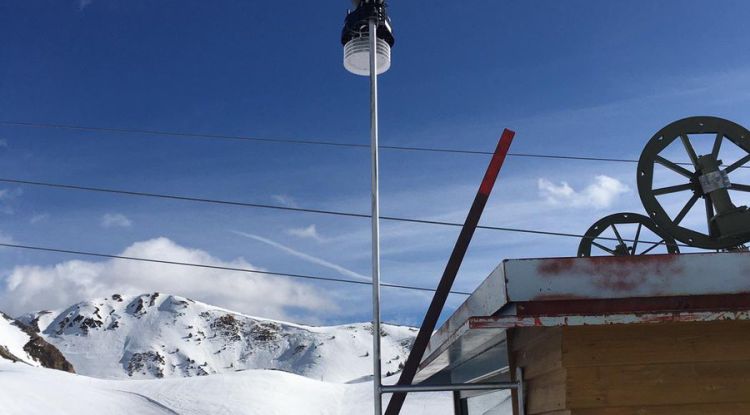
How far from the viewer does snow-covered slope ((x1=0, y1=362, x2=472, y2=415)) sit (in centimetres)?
3416

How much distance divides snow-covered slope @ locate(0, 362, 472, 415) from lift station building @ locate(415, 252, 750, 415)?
30606 millimetres

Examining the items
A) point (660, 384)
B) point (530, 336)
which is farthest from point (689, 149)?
point (660, 384)

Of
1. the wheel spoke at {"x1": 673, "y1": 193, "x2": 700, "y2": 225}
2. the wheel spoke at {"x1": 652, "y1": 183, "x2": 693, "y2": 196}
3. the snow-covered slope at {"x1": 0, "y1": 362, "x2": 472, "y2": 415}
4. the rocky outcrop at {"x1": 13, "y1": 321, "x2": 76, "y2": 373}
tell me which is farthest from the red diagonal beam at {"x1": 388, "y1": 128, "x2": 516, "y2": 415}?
the rocky outcrop at {"x1": 13, "y1": 321, "x2": 76, "y2": 373}

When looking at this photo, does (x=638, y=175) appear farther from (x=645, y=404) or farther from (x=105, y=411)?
(x=105, y=411)

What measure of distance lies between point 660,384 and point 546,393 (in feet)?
2.28

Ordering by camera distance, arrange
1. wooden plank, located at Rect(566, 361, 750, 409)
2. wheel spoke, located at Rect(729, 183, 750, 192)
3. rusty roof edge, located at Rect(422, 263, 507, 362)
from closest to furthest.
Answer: wooden plank, located at Rect(566, 361, 750, 409), rusty roof edge, located at Rect(422, 263, 507, 362), wheel spoke, located at Rect(729, 183, 750, 192)

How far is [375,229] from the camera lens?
6578 millimetres

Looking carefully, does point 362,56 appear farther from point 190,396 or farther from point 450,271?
point 190,396

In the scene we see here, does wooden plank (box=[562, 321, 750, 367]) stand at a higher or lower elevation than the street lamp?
lower

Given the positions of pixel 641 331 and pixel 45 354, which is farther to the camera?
pixel 45 354

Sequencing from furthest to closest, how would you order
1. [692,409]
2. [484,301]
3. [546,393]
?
[484,301]
[546,393]
[692,409]

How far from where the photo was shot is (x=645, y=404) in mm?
4430

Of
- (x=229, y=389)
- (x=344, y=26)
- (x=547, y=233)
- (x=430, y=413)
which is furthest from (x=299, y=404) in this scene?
(x=344, y=26)

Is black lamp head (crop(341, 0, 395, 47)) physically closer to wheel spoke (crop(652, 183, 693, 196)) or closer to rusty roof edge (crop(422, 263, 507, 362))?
rusty roof edge (crop(422, 263, 507, 362))
